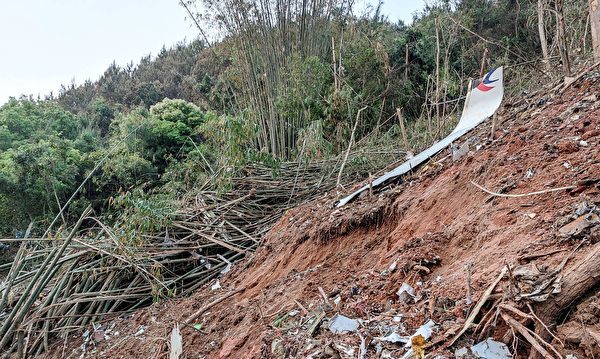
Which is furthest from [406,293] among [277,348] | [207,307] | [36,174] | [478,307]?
[36,174]

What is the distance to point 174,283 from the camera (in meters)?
3.18

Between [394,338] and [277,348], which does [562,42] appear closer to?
[394,338]

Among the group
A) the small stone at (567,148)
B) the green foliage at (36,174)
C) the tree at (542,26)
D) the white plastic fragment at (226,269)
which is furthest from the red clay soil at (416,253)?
the green foliage at (36,174)

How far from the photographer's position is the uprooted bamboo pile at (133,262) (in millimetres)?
2863

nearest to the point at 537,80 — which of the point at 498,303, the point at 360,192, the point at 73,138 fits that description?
the point at 360,192

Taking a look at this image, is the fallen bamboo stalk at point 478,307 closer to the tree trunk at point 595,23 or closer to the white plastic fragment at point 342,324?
the white plastic fragment at point 342,324

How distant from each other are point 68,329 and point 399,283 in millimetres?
2413

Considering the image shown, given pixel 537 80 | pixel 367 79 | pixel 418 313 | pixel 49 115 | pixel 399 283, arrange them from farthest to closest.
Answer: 1. pixel 49 115
2. pixel 367 79
3. pixel 537 80
4. pixel 399 283
5. pixel 418 313

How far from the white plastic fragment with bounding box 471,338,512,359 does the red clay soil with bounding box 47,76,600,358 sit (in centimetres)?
2

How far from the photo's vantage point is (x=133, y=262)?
2.91 m

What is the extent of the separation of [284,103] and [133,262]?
3296 millimetres

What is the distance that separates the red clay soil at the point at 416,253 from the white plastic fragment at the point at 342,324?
32mm

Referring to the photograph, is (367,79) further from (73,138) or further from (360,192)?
(73,138)

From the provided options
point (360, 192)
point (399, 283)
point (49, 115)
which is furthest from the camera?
point (49, 115)
